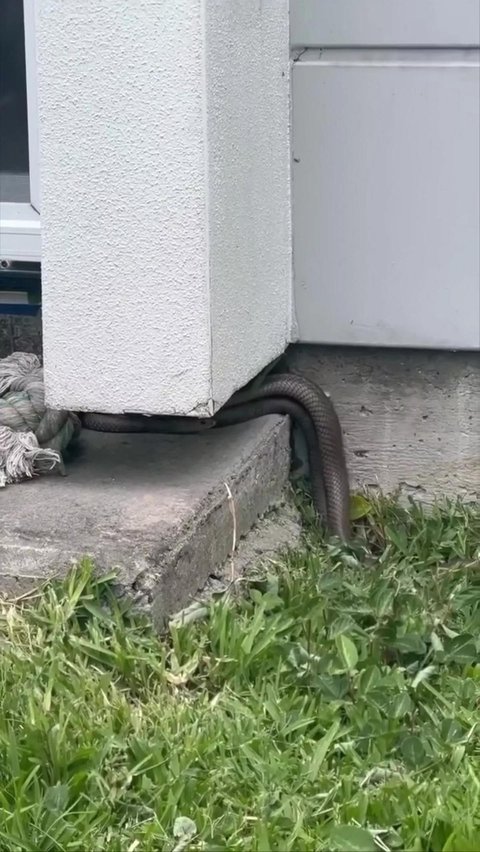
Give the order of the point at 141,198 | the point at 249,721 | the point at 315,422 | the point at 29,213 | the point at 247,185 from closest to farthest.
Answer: the point at 249,721 → the point at 141,198 → the point at 247,185 → the point at 29,213 → the point at 315,422

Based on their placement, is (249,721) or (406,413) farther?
(406,413)

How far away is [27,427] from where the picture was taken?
11.3 feet

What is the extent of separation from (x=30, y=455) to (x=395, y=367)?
128 centimetres

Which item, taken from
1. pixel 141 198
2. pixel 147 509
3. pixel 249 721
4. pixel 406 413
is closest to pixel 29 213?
pixel 141 198

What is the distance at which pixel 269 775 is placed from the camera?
2359mm

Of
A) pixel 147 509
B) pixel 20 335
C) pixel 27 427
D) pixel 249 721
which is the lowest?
pixel 249 721

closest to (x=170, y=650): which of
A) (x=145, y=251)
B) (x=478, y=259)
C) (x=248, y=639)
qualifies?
(x=248, y=639)

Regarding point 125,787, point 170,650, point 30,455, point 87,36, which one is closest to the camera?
point 125,787

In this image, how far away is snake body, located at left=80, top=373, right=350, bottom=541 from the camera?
152 inches

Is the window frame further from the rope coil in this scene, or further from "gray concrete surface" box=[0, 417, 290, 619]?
"gray concrete surface" box=[0, 417, 290, 619]

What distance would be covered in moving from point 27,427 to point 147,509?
1.69 ft

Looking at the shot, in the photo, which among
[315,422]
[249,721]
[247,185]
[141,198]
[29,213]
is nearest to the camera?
[249,721]

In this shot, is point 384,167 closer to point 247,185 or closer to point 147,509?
point 247,185

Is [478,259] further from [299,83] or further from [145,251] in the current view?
[145,251]
